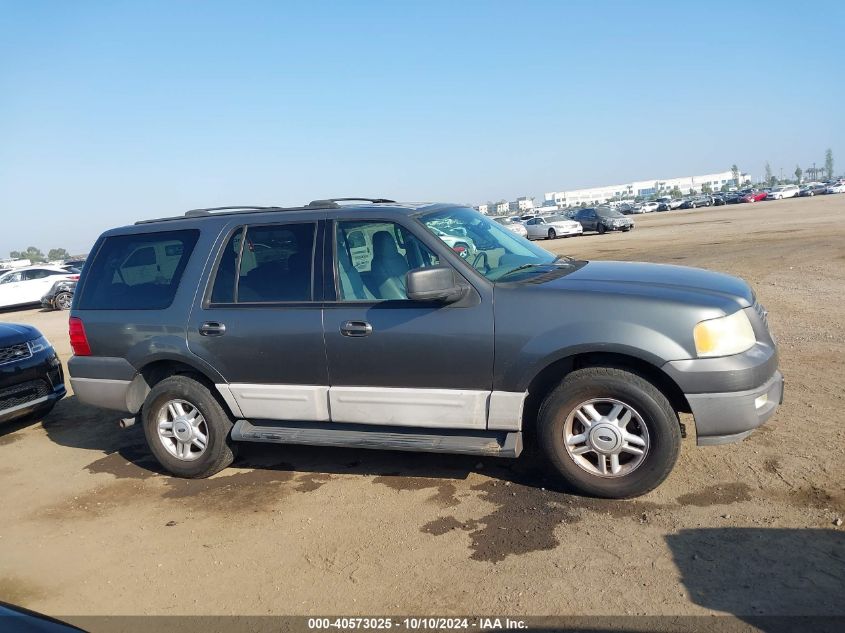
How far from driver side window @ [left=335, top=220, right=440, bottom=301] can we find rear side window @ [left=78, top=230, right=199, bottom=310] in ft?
4.48

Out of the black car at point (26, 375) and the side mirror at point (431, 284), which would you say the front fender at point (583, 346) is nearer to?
the side mirror at point (431, 284)

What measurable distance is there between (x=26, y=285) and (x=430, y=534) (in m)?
24.1

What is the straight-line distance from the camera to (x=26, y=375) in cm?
674

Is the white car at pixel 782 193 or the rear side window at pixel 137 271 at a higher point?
the rear side window at pixel 137 271

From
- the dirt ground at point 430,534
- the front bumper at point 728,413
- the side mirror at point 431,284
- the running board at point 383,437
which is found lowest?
the dirt ground at point 430,534

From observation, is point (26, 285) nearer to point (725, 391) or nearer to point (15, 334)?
point (15, 334)

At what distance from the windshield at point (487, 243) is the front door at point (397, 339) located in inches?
10.6

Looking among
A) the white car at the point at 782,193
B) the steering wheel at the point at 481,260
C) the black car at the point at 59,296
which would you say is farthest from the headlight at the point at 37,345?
the white car at the point at 782,193

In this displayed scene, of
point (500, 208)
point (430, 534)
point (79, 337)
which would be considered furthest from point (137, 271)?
point (500, 208)

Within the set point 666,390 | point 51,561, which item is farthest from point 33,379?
point 666,390


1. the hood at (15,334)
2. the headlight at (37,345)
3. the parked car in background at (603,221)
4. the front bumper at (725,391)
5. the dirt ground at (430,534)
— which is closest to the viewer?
the dirt ground at (430,534)

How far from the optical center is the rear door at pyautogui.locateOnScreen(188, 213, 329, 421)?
4758 mm

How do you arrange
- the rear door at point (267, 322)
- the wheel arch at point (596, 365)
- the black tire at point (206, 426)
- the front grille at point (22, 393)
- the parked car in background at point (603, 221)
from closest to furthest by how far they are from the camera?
the wheel arch at point (596, 365), the rear door at point (267, 322), the black tire at point (206, 426), the front grille at point (22, 393), the parked car in background at point (603, 221)

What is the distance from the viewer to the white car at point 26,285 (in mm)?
23188
